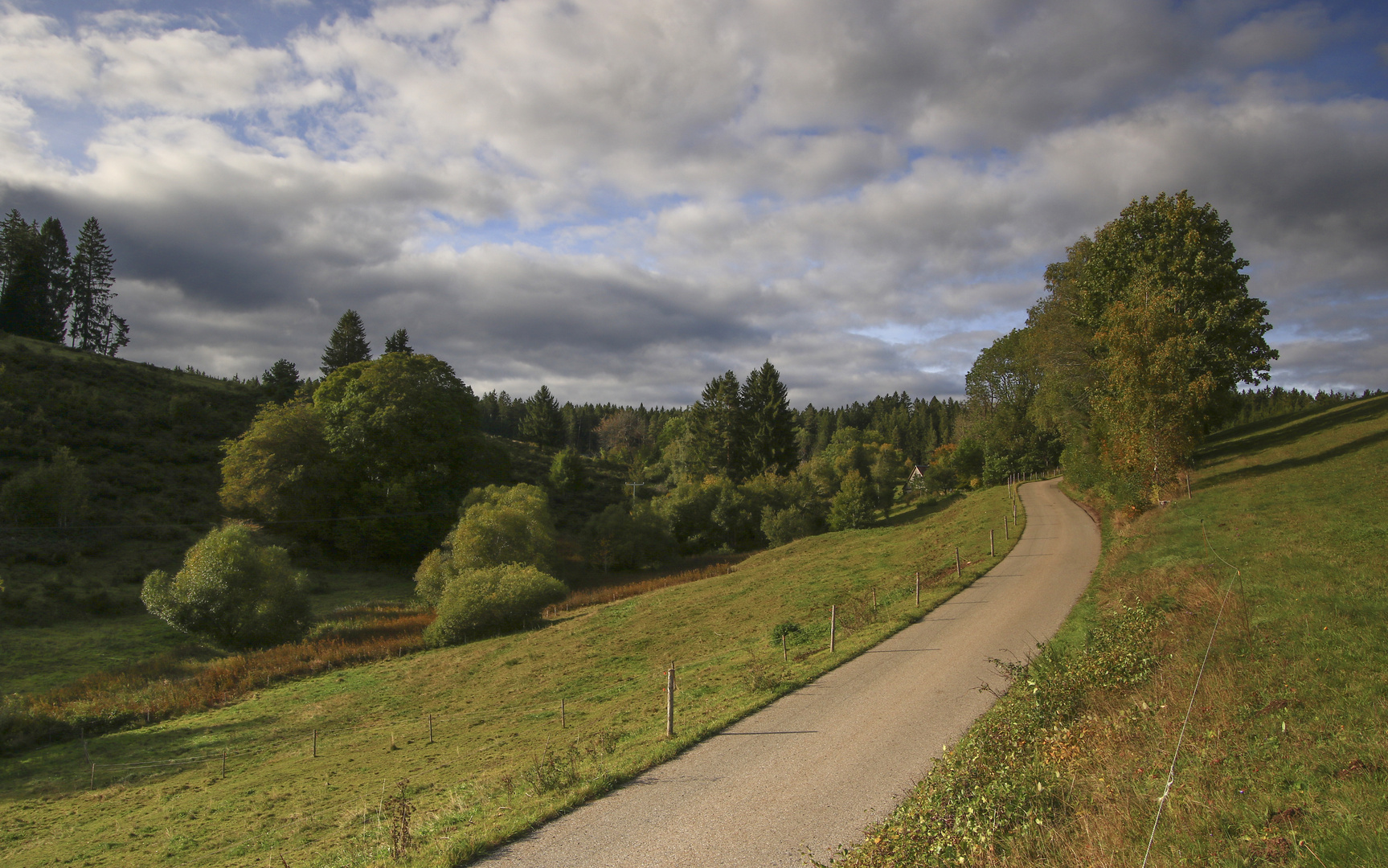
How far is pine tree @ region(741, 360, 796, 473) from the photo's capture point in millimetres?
85062

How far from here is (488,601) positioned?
38344 millimetres

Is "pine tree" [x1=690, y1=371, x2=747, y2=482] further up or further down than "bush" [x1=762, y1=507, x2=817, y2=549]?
further up

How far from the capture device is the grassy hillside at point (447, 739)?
12094mm

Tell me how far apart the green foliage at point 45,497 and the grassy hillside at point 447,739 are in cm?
2791

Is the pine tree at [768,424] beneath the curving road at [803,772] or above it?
above

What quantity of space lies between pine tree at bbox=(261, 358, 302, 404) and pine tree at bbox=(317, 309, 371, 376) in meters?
5.89

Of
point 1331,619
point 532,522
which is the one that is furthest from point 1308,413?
point 532,522

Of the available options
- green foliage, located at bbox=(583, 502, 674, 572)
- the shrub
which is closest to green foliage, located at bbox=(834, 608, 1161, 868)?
the shrub

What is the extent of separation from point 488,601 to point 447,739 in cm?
1816

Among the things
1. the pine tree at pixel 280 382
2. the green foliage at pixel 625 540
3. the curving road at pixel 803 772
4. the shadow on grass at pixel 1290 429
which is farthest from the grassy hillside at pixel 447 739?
the pine tree at pixel 280 382

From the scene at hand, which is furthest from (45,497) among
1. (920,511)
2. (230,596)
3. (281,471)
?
(920,511)

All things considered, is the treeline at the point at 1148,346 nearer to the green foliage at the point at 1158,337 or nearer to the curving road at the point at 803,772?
the green foliage at the point at 1158,337

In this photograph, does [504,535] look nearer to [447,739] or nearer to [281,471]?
[281,471]

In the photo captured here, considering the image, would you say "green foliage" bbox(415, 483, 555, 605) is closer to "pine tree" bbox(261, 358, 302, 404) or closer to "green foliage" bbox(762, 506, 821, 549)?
"green foliage" bbox(762, 506, 821, 549)
